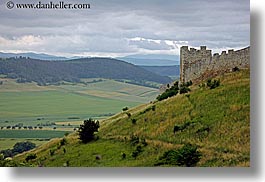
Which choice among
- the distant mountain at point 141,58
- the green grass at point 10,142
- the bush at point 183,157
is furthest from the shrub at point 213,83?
the green grass at point 10,142

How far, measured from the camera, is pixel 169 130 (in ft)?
47.2

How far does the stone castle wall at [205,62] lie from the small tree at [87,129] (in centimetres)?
194

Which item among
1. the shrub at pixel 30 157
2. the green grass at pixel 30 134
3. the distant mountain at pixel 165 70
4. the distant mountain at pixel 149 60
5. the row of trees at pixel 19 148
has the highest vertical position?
the distant mountain at pixel 149 60

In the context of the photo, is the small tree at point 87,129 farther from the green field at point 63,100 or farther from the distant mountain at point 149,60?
the distant mountain at point 149,60

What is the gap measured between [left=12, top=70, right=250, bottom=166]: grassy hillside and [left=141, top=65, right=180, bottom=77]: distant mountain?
500 millimetres

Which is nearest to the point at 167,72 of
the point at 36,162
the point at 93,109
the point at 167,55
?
the point at 167,55

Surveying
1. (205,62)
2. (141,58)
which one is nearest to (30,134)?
(141,58)

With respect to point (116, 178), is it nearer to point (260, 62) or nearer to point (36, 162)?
point (36, 162)

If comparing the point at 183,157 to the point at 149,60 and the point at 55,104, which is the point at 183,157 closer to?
the point at 149,60

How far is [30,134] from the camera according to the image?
14.4 meters

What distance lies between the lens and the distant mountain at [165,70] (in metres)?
14.8

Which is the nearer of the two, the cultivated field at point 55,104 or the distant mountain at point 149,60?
the cultivated field at point 55,104

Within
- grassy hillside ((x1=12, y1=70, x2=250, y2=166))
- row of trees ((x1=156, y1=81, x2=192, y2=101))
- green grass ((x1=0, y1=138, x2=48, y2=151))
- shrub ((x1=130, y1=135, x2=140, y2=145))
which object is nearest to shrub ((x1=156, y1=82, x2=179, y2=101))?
row of trees ((x1=156, y1=81, x2=192, y2=101))

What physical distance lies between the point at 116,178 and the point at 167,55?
245cm
